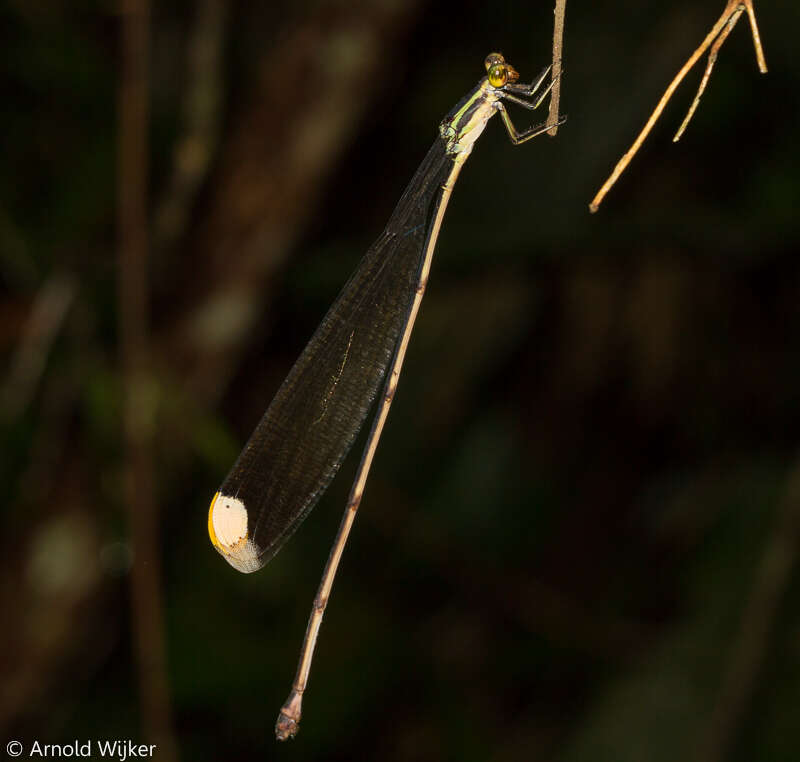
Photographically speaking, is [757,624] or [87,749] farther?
[87,749]

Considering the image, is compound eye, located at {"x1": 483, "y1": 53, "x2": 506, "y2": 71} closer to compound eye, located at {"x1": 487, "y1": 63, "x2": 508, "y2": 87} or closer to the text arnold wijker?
compound eye, located at {"x1": 487, "y1": 63, "x2": 508, "y2": 87}

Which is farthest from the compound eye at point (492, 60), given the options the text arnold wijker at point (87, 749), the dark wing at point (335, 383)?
the text arnold wijker at point (87, 749)

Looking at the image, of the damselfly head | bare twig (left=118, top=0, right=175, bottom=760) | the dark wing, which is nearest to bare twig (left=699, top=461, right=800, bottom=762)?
the dark wing

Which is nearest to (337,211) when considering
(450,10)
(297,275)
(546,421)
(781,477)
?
(297,275)

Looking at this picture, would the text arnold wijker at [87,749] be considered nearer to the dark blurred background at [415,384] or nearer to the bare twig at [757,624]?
the dark blurred background at [415,384]

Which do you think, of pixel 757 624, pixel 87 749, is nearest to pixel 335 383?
pixel 757 624

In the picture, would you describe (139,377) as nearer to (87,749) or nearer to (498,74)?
(87,749)

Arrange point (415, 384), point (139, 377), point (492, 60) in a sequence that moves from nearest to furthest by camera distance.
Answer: point (492, 60), point (139, 377), point (415, 384)

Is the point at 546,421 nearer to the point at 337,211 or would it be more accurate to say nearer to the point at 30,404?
the point at 337,211
